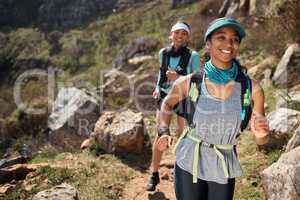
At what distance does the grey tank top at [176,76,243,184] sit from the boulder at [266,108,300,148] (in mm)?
3413

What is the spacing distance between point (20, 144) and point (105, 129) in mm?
3881

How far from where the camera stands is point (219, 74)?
264 centimetres

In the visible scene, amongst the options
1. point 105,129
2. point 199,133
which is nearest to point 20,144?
point 105,129

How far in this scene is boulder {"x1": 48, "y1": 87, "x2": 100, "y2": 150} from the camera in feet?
30.1

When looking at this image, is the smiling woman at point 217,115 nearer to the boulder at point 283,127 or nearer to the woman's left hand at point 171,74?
the woman's left hand at point 171,74

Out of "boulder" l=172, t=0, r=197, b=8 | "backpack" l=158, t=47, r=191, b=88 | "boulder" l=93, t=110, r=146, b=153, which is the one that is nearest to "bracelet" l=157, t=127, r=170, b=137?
"backpack" l=158, t=47, r=191, b=88

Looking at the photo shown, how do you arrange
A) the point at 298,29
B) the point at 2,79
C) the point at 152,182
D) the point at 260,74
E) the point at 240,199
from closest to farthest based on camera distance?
the point at 240,199, the point at 152,182, the point at 298,29, the point at 260,74, the point at 2,79

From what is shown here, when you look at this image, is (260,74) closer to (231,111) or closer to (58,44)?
(231,111)

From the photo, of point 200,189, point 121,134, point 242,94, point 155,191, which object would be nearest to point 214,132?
point 242,94

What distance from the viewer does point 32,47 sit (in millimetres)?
51938

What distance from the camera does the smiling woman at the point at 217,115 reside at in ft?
8.66

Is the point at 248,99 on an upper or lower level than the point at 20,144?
upper

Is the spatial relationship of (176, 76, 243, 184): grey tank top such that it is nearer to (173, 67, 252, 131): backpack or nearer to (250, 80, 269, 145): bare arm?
(173, 67, 252, 131): backpack

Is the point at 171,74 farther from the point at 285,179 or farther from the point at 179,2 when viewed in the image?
the point at 179,2
